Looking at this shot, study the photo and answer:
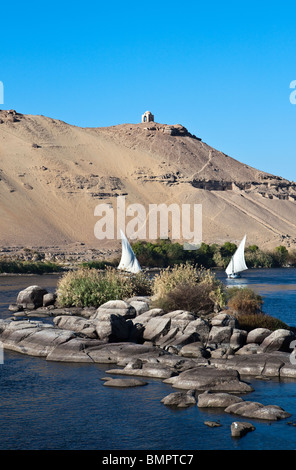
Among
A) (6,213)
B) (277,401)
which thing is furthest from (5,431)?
(6,213)

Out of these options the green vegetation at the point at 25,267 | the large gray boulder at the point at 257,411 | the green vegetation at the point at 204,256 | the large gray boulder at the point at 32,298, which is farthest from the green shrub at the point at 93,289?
the green vegetation at the point at 204,256

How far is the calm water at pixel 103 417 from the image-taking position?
388 inches

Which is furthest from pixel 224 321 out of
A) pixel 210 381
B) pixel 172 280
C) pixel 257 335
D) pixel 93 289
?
pixel 93 289

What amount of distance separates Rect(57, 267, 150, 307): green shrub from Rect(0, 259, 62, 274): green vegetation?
2815 centimetres

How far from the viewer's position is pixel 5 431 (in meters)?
10.5

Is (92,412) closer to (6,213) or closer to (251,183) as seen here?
(6,213)

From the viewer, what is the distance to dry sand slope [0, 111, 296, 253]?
278ft

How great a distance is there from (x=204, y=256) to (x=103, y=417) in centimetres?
5550

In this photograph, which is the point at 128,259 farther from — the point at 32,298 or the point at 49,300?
the point at 49,300

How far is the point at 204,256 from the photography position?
66.3m

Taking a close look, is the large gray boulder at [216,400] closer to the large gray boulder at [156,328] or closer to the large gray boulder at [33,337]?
the large gray boulder at [156,328]

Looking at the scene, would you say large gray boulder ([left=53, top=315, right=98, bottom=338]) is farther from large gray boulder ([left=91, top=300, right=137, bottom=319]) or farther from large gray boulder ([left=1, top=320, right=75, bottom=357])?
large gray boulder ([left=91, top=300, right=137, bottom=319])

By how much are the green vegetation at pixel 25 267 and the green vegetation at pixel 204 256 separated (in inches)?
411
